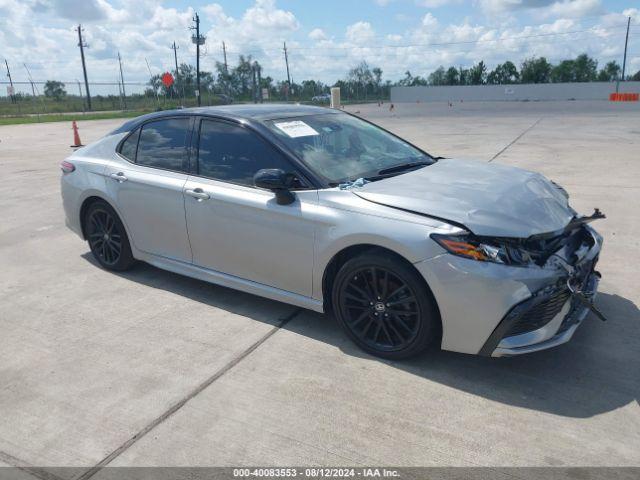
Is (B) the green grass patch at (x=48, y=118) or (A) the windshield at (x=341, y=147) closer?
(A) the windshield at (x=341, y=147)

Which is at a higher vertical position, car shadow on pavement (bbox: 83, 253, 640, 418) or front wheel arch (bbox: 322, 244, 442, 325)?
front wheel arch (bbox: 322, 244, 442, 325)

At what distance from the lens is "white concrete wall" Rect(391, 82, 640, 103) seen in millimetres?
57906

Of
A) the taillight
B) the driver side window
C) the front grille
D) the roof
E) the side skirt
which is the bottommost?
the side skirt

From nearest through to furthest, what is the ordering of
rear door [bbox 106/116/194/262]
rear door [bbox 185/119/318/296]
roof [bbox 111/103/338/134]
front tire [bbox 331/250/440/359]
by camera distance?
front tire [bbox 331/250/440/359], rear door [bbox 185/119/318/296], roof [bbox 111/103/338/134], rear door [bbox 106/116/194/262]

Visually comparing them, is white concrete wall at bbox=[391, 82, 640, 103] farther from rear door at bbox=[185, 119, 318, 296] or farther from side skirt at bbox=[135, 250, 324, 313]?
side skirt at bbox=[135, 250, 324, 313]

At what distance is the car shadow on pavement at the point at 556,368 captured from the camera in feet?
9.89

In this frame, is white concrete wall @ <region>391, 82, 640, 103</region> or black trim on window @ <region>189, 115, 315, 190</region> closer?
black trim on window @ <region>189, 115, 315, 190</region>

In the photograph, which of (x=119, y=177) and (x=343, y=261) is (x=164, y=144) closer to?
(x=119, y=177)

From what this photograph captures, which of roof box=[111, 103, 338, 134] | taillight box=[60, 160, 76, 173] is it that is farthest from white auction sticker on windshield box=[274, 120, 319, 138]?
taillight box=[60, 160, 76, 173]

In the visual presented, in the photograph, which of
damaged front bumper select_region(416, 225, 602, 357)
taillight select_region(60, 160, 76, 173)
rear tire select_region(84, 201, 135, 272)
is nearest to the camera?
damaged front bumper select_region(416, 225, 602, 357)

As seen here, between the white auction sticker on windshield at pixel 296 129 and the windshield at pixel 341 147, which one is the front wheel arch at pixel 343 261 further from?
the white auction sticker on windshield at pixel 296 129

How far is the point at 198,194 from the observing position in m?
4.13

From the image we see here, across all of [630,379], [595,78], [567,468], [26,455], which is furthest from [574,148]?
[595,78]

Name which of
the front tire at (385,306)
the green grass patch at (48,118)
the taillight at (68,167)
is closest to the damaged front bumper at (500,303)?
the front tire at (385,306)
